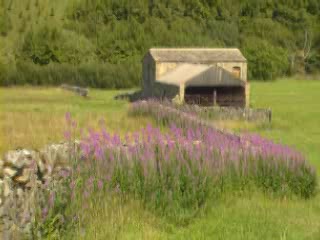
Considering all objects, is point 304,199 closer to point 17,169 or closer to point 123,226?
point 123,226

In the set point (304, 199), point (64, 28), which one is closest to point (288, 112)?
point (304, 199)

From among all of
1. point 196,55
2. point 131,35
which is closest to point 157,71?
point 196,55

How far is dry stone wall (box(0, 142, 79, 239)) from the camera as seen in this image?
654 centimetres

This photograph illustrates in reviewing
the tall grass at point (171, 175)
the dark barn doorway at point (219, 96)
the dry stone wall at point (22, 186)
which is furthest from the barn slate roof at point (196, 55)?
the dry stone wall at point (22, 186)

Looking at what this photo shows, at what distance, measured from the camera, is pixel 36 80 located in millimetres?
74625

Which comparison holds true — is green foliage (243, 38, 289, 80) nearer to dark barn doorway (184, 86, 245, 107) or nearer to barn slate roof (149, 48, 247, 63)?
barn slate roof (149, 48, 247, 63)

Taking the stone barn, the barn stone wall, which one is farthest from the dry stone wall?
the barn stone wall

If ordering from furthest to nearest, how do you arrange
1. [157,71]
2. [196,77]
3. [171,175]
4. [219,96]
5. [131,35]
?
[131,35], [157,71], [219,96], [196,77], [171,175]

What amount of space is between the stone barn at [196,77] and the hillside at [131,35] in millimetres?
21945

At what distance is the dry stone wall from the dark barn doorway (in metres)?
33.5

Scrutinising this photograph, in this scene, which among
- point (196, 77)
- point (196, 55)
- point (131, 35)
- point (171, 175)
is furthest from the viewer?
point (131, 35)

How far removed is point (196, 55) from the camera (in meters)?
52.7

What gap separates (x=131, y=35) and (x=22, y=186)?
81.7 meters

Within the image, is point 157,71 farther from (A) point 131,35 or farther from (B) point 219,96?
(A) point 131,35
